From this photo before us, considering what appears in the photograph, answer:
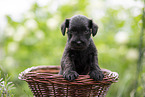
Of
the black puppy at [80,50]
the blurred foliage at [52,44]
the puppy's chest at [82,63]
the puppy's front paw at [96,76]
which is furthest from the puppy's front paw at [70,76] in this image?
the blurred foliage at [52,44]

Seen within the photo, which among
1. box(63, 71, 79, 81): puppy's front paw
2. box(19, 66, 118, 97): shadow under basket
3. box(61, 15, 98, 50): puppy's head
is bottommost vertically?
box(19, 66, 118, 97): shadow under basket

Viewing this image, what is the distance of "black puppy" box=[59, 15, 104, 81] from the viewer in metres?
1.49

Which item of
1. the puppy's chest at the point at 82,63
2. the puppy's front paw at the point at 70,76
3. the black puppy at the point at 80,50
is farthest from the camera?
the puppy's chest at the point at 82,63

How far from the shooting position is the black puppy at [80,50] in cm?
149

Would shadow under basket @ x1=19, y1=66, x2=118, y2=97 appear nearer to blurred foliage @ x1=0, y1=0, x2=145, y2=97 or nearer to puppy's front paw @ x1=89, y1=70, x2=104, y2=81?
puppy's front paw @ x1=89, y1=70, x2=104, y2=81

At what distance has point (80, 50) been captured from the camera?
1647 millimetres

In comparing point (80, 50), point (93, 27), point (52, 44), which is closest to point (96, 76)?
point (80, 50)

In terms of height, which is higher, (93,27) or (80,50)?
(93,27)

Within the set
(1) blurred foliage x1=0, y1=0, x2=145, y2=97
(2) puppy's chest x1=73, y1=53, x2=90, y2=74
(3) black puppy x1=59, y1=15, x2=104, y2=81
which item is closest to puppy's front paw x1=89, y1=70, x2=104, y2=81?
(3) black puppy x1=59, y1=15, x2=104, y2=81

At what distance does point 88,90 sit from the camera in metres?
1.45

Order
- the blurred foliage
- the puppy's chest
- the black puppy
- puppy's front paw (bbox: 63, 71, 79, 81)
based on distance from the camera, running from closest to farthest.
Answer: puppy's front paw (bbox: 63, 71, 79, 81)
the black puppy
the puppy's chest
the blurred foliage

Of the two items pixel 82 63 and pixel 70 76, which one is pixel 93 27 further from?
pixel 70 76

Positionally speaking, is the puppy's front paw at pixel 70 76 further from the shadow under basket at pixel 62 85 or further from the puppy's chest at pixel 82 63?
the puppy's chest at pixel 82 63

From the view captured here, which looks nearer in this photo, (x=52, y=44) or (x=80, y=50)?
(x=80, y=50)
